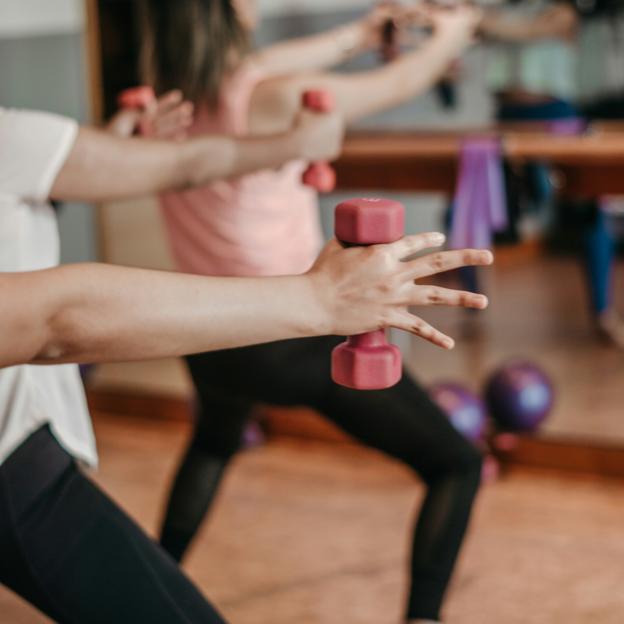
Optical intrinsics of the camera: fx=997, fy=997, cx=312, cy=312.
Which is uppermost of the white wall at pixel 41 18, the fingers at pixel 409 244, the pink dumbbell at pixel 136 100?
the fingers at pixel 409 244

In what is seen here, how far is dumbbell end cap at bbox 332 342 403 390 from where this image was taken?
105cm

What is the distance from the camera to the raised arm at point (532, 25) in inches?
121

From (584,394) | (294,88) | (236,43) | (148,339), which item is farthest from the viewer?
(584,394)

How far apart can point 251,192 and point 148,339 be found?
94 centimetres

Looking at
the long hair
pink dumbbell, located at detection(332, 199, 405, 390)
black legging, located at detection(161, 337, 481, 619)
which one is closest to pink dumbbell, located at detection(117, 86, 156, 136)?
the long hair

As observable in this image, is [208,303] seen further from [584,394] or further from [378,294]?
[584,394]

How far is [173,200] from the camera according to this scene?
1.98 metres

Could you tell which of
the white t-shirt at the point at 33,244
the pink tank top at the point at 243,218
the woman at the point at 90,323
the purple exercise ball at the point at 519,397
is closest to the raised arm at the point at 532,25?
the purple exercise ball at the point at 519,397

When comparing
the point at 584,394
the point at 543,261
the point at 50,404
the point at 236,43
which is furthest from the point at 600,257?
the point at 50,404

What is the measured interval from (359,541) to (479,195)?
102cm

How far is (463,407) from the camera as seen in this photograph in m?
2.86

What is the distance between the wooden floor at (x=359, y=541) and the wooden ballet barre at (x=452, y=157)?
2.81ft

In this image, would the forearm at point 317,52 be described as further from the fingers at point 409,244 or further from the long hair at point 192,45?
the fingers at point 409,244

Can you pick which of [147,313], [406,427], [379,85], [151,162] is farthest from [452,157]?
[147,313]
